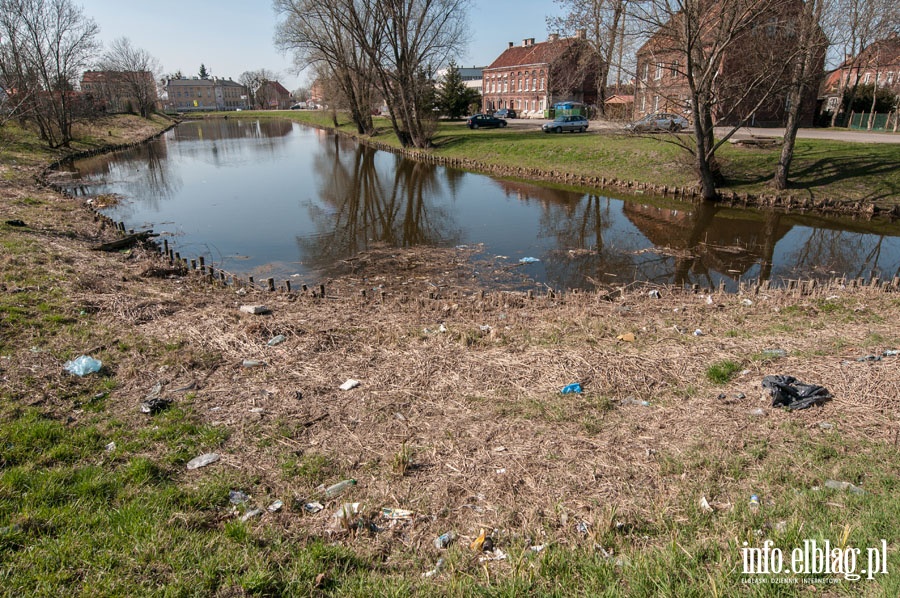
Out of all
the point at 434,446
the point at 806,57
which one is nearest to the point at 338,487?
the point at 434,446

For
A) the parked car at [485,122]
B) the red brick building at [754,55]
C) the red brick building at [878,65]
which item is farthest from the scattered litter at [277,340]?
the parked car at [485,122]

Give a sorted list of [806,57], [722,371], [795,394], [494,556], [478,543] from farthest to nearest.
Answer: [806,57]
[722,371]
[795,394]
[478,543]
[494,556]

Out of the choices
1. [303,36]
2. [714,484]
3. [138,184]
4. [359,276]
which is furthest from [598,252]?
[303,36]

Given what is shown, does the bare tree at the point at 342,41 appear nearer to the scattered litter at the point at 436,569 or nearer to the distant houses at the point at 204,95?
the scattered litter at the point at 436,569

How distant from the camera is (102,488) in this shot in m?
4.05

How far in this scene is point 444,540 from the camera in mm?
3783

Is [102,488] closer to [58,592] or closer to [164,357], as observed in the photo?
[58,592]

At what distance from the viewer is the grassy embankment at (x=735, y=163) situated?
64.0 ft

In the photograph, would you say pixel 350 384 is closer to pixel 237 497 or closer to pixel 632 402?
pixel 237 497

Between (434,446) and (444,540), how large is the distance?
1268 mm

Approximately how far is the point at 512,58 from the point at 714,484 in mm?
68171

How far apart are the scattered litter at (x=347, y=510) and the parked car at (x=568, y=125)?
125 ft

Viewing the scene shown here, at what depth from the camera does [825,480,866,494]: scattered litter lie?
391 cm

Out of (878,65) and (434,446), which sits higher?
(878,65)
